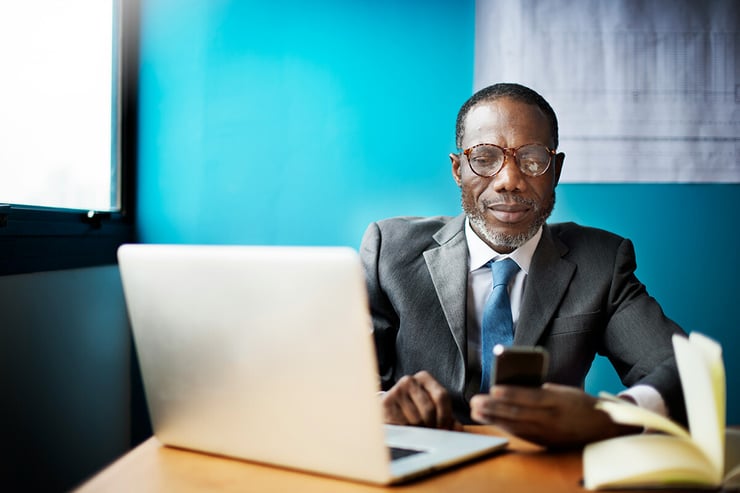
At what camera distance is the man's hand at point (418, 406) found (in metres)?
1.14

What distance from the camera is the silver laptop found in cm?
78

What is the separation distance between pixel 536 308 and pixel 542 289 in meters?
0.05

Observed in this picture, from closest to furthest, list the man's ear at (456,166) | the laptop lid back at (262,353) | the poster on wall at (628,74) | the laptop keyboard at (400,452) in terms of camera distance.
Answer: the laptop lid back at (262,353), the laptop keyboard at (400,452), the man's ear at (456,166), the poster on wall at (628,74)

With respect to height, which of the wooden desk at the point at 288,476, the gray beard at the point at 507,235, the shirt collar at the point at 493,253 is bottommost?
the wooden desk at the point at 288,476

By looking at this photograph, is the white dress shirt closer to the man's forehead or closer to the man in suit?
the man in suit

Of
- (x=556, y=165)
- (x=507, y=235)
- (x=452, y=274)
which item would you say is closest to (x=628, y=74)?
(x=556, y=165)

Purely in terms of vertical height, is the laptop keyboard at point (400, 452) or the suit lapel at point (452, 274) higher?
the suit lapel at point (452, 274)

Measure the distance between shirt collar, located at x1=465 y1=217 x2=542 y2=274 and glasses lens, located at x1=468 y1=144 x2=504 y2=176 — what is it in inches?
6.7

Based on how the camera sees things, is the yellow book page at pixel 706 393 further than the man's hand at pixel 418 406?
No

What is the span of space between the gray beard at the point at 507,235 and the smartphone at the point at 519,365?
30.2 inches

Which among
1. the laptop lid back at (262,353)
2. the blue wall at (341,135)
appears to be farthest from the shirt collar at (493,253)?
the laptop lid back at (262,353)

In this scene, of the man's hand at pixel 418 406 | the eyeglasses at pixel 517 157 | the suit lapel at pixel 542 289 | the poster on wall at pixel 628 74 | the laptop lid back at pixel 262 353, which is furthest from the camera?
the poster on wall at pixel 628 74

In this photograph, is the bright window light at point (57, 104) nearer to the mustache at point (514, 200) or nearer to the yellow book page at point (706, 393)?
the mustache at point (514, 200)

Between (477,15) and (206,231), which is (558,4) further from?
(206,231)
